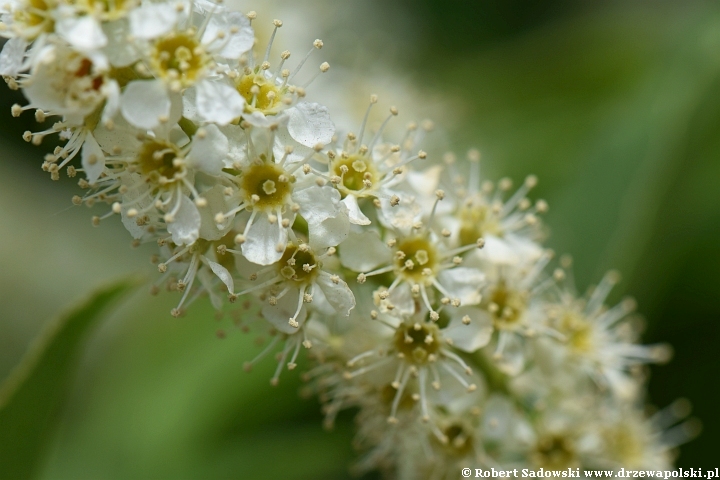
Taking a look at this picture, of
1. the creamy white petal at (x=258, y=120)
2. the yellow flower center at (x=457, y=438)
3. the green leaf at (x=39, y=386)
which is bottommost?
the green leaf at (x=39, y=386)

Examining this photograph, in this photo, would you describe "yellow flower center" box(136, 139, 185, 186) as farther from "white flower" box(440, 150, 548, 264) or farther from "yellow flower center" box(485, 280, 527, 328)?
"yellow flower center" box(485, 280, 527, 328)

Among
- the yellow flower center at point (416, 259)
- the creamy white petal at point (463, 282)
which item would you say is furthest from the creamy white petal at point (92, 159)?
the creamy white petal at point (463, 282)

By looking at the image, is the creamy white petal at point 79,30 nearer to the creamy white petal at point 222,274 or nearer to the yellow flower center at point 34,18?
the yellow flower center at point 34,18

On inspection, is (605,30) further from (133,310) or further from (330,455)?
(133,310)

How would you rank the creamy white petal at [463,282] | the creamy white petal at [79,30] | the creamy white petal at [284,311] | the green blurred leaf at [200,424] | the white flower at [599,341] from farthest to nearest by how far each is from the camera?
1. the green blurred leaf at [200,424]
2. the white flower at [599,341]
3. the creamy white petal at [463,282]
4. the creamy white petal at [284,311]
5. the creamy white petal at [79,30]

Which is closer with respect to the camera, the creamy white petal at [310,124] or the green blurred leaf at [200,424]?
the creamy white petal at [310,124]

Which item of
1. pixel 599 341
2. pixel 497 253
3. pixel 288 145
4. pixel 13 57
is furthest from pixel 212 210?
pixel 599 341

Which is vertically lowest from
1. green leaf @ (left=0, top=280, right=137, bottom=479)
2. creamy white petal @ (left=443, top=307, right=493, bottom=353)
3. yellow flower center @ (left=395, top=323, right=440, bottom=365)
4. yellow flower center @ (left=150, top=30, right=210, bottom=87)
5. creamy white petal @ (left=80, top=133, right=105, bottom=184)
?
green leaf @ (left=0, top=280, right=137, bottom=479)


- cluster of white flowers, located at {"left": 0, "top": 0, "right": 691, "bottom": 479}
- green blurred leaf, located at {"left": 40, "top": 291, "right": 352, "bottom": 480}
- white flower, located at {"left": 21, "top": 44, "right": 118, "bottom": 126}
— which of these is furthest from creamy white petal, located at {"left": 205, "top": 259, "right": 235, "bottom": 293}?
green blurred leaf, located at {"left": 40, "top": 291, "right": 352, "bottom": 480}
